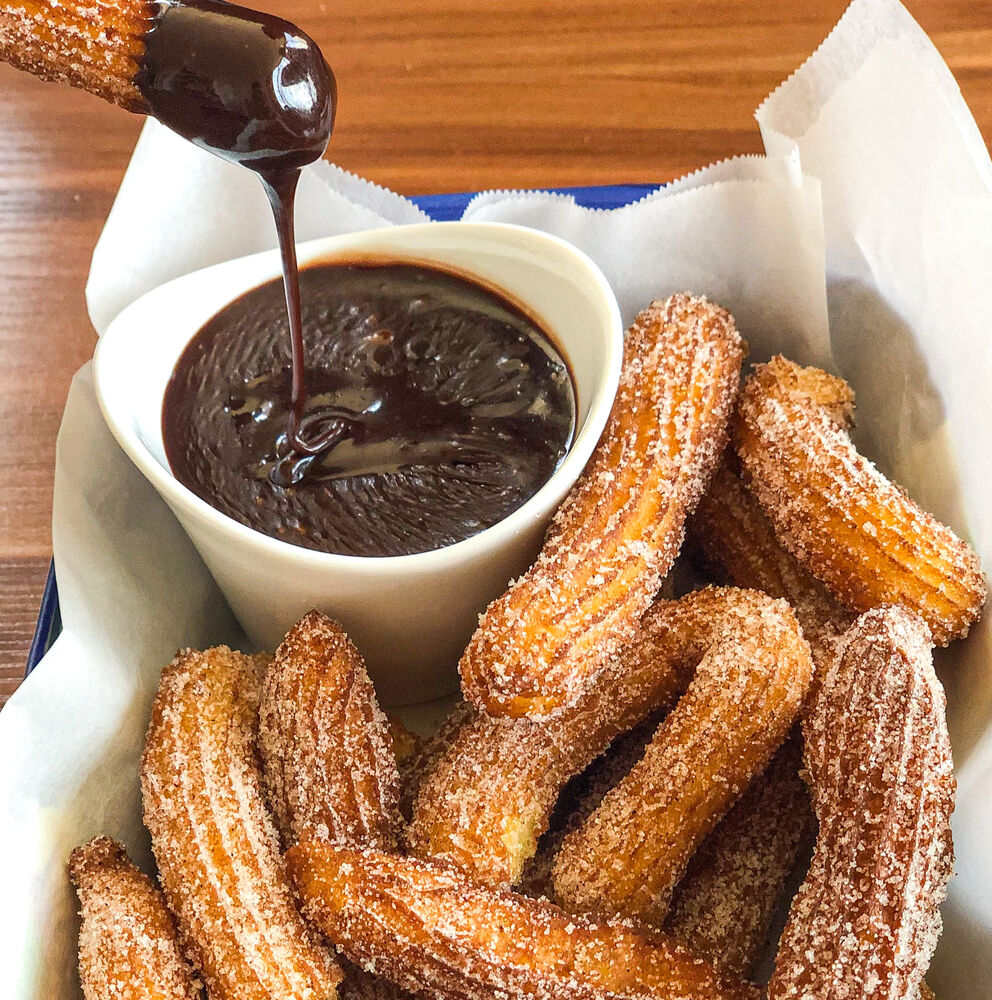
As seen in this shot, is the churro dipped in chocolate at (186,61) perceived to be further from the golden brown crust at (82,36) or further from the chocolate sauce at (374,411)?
the chocolate sauce at (374,411)

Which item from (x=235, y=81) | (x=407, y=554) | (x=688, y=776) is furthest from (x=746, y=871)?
(x=235, y=81)

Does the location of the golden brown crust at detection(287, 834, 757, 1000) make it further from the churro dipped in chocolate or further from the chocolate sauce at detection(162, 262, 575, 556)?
the churro dipped in chocolate

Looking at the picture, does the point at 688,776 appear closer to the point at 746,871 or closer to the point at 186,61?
the point at 746,871

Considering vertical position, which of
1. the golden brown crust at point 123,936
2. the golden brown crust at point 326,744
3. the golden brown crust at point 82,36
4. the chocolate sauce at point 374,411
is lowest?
the golden brown crust at point 123,936

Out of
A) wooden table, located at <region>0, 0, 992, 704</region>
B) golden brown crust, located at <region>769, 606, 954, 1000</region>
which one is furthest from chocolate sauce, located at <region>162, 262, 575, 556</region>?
wooden table, located at <region>0, 0, 992, 704</region>

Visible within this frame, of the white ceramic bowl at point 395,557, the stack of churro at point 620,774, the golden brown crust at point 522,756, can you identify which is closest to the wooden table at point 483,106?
the white ceramic bowl at point 395,557

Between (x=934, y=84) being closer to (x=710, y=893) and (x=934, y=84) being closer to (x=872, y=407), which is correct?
(x=872, y=407)
